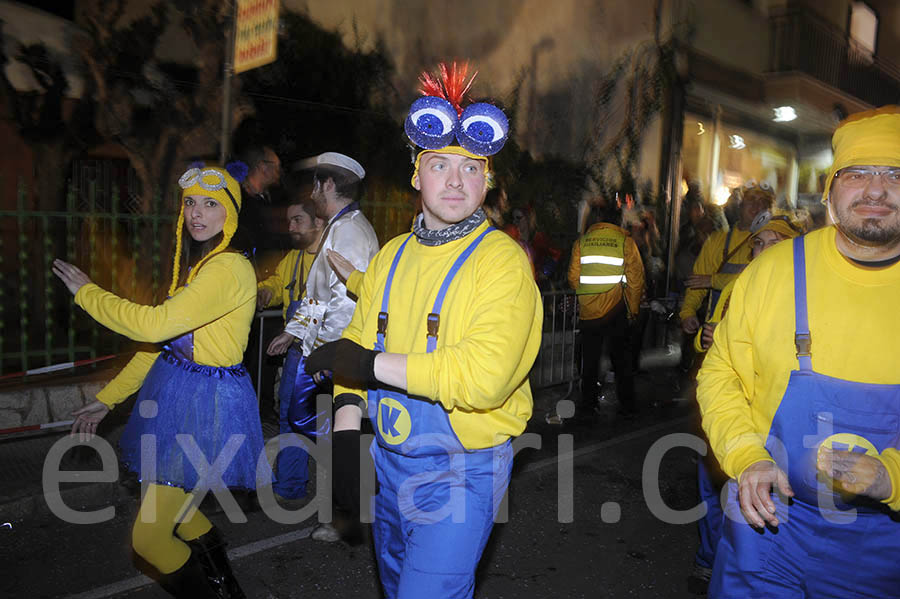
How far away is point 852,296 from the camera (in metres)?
2.10

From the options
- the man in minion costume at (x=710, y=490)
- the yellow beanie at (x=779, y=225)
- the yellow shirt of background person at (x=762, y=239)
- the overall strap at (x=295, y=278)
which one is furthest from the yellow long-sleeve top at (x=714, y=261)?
the overall strap at (x=295, y=278)

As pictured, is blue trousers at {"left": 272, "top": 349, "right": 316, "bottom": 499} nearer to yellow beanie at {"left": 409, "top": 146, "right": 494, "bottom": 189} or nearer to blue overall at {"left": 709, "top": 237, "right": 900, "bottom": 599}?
yellow beanie at {"left": 409, "top": 146, "right": 494, "bottom": 189}

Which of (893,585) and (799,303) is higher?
(799,303)

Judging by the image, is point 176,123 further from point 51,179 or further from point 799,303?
point 799,303

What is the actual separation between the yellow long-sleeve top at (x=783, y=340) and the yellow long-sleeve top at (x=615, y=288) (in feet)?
16.2

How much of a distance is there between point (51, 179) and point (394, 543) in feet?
24.9

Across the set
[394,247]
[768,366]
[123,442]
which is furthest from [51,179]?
[768,366]

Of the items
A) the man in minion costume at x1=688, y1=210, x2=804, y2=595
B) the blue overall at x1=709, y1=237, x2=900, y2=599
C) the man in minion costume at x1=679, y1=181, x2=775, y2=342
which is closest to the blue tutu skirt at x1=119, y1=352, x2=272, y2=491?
the blue overall at x1=709, y1=237, x2=900, y2=599

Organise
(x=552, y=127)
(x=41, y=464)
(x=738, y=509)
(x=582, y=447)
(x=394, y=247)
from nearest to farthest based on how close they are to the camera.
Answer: (x=738, y=509)
(x=394, y=247)
(x=41, y=464)
(x=582, y=447)
(x=552, y=127)

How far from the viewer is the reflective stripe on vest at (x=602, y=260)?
7.15 metres

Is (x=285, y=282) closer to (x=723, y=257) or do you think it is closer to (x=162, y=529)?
(x=162, y=529)

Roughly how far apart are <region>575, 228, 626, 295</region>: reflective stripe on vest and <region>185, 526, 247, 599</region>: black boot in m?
4.88

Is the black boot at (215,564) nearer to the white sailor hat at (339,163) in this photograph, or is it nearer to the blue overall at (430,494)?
the blue overall at (430,494)

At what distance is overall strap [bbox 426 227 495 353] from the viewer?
226 centimetres
